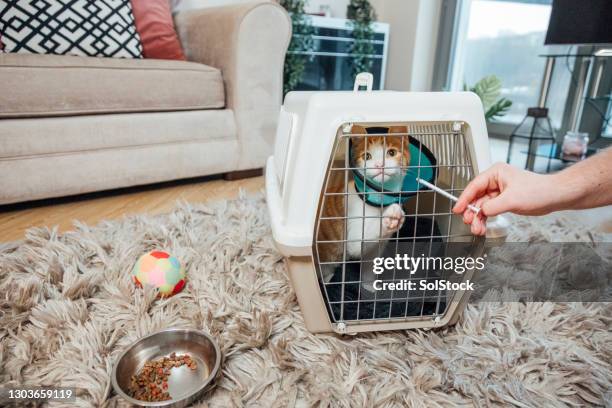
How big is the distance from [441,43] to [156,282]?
308cm

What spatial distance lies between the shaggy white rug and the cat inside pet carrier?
7 cm

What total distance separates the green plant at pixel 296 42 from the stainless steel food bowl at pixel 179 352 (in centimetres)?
222

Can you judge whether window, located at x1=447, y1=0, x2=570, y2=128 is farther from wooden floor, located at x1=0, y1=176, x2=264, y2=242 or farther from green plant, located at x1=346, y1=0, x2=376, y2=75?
wooden floor, located at x1=0, y1=176, x2=264, y2=242

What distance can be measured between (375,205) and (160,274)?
0.50 meters

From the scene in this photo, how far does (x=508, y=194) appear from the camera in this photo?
1.88 ft

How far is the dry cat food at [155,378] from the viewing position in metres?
0.65

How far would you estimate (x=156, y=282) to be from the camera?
911mm

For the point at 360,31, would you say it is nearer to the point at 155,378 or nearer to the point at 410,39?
the point at 410,39

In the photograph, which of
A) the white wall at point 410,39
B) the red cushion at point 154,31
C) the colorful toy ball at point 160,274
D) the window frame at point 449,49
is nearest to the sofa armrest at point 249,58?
the red cushion at point 154,31

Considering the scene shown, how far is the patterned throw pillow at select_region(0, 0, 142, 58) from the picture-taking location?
152 centimetres

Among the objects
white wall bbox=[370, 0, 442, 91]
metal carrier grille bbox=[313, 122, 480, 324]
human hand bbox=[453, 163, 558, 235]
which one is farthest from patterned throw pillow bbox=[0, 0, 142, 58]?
white wall bbox=[370, 0, 442, 91]

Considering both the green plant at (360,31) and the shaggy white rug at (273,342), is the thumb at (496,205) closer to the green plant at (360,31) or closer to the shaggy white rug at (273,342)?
the shaggy white rug at (273,342)

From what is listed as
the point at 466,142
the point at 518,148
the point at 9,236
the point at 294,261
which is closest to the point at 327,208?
the point at 294,261

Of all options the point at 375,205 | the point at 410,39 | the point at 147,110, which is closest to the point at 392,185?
the point at 375,205
